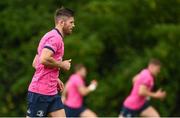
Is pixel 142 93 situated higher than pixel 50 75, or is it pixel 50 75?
pixel 50 75

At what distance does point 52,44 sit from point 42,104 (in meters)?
0.64

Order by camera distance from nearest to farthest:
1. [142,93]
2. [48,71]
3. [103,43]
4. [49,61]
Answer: [49,61]
[48,71]
[142,93]
[103,43]

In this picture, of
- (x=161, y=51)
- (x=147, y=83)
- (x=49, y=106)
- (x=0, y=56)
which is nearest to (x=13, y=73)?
(x=0, y=56)

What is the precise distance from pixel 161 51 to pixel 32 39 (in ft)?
9.55

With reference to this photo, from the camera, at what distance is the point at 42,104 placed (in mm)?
7543

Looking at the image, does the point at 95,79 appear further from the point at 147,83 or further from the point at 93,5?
the point at 147,83

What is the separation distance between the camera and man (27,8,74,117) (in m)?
7.35

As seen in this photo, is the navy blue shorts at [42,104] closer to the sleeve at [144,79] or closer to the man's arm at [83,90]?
the sleeve at [144,79]

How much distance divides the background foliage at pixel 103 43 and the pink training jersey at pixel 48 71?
893cm

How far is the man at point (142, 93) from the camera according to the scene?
484 inches

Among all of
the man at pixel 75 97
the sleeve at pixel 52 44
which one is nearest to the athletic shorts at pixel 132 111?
the man at pixel 75 97

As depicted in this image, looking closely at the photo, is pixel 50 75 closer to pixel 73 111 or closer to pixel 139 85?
pixel 139 85

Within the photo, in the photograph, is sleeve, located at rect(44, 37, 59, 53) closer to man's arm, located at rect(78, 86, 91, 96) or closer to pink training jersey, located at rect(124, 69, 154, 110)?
pink training jersey, located at rect(124, 69, 154, 110)

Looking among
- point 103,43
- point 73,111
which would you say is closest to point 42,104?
point 73,111
